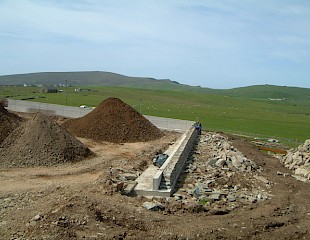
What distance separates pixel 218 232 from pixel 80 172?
9358 millimetres

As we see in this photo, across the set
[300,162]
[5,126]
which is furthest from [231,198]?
[5,126]

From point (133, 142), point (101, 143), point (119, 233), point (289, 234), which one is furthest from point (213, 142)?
point (119, 233)

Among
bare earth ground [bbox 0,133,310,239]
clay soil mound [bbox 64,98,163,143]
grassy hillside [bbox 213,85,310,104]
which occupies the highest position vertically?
grassy hillside [bbox 213,85,310,104]

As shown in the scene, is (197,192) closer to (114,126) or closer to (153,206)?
(153,206)

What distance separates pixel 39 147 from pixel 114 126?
10296 mm

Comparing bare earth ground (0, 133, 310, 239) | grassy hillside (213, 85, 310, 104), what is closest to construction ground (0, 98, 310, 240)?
bare earth ground (0, 133, 310, 239)

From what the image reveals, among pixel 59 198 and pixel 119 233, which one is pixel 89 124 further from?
pixel 119 233

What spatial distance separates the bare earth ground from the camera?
40.2 ft

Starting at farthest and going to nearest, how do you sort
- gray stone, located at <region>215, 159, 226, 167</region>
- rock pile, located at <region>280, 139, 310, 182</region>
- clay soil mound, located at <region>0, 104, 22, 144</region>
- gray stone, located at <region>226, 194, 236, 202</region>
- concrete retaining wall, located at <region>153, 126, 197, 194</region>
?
clay soil mound, located at <region>0, 104, 22, 144</region> → rock pile, located at <region>280, 139, 310, 182</region> → gray stone, located at <region>215, 159, 226, 167</region> → concrete retaining wall, located at <region>153, 126, 197, 194</region> → gray stone, located at <region>226, 194, 236, 202</region>

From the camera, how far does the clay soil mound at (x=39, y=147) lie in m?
21.0

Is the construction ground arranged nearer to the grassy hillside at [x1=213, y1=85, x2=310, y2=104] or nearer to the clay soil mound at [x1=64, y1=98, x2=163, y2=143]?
the clay soil mound at [x1=64, y1=98, x2=163, y2=143]

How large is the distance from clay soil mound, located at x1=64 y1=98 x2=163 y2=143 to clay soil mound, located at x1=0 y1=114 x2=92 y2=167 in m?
6.85

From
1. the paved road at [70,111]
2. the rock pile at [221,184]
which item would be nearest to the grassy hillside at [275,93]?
the paved road at [70,111]

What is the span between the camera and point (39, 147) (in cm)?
2178
